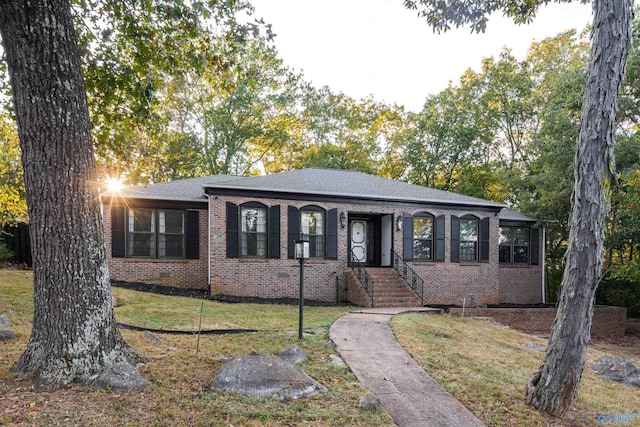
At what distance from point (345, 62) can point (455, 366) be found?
55.8 ft

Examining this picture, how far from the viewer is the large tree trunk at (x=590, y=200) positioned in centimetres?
419

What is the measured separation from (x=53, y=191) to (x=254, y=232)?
341 inches

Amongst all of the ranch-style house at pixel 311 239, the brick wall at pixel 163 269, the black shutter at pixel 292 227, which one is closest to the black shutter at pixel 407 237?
the ranch-style house at pixel 311 239

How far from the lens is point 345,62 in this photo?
19.9 meters

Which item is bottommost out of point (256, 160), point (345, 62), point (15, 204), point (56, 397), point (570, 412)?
point (570, 412)

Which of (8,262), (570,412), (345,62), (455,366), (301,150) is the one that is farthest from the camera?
(301,150)

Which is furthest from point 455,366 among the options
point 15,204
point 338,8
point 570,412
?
point 15,204

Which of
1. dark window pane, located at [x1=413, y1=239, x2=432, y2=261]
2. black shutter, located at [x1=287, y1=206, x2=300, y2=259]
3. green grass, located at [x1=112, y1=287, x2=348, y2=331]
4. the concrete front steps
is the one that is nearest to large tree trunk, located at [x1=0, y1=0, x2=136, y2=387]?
green grass, located at [x1=112, y1=287, x2=348, y2=331]

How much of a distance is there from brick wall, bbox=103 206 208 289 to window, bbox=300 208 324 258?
3.22m

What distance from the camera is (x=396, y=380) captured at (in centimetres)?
495

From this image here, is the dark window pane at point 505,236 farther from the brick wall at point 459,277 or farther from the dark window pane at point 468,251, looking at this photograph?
the dark window pane at point 468,251

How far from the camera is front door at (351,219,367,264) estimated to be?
14.3m

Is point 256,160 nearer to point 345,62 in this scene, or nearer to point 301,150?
point 301,150

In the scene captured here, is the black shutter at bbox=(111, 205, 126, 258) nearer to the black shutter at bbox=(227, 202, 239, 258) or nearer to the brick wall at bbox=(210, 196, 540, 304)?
the brick wall at bbox=(210, 196, 540, 304)
